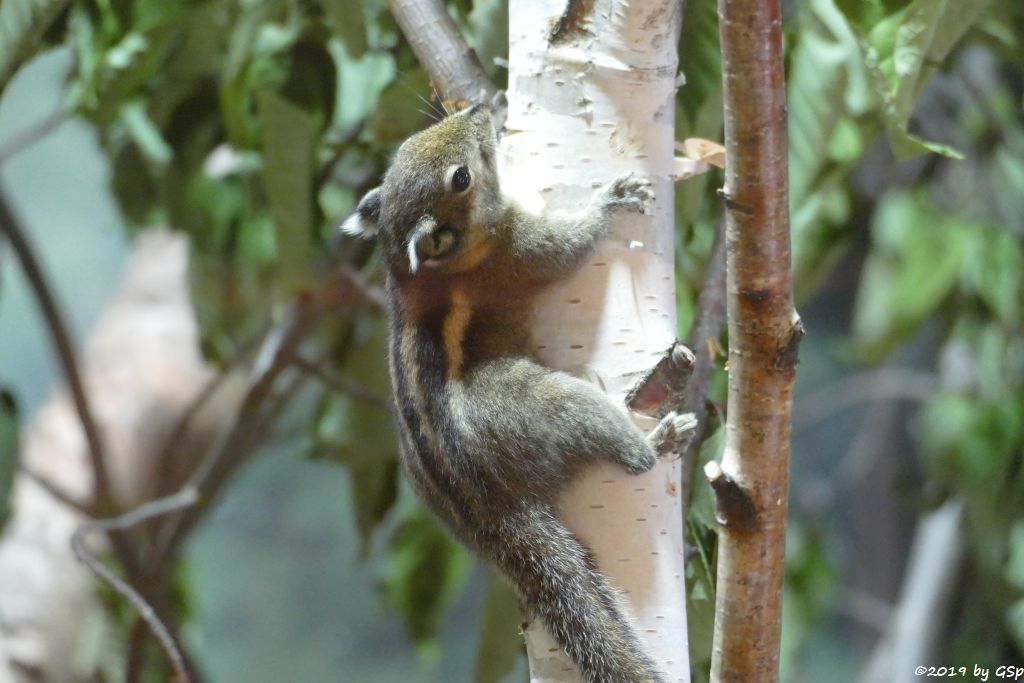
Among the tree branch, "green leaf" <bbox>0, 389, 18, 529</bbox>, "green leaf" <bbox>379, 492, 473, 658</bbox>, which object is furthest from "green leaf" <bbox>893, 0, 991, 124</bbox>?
the tree branch

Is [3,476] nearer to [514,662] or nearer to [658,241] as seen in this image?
[514,662]

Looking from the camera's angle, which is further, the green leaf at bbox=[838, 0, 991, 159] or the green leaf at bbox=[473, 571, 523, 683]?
the green leaf at bbox=[473, 571, 523, 683]

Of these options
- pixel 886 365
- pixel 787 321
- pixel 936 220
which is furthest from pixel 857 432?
pixel 787 321

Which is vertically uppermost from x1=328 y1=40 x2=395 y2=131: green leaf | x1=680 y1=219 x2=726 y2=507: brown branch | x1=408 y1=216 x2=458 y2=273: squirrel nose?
x1=328 y1=40 x2=395 y2=131: green leaf

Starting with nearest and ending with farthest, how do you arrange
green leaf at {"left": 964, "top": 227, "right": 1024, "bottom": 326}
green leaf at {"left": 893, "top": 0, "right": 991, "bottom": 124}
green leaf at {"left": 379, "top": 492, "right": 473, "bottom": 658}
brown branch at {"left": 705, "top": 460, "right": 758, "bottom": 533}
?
1. brown branch at {"left": 705, "top": 460, "right": 758, "bottom": 533}
2. green leaf at {"left": 893, "top": 0, "right": 991, "bottom": 124}
3. green leaf at {"left": 964, "top": 227, "right": 1024, "bottom": 326}
4. green leaf at {"left": 379, "top": 492, "right": 473, "bottom": 658}

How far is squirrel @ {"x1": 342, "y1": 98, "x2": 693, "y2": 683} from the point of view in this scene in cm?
140

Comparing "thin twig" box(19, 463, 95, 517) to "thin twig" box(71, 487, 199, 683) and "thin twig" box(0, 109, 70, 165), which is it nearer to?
"thin twig" box(71, 487, 199, 683)

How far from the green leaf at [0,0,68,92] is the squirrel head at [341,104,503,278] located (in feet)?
1.96

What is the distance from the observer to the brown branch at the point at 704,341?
66.5 inches

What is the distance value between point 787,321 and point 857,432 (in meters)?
4.76

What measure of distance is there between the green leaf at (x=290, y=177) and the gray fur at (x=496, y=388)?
214mm

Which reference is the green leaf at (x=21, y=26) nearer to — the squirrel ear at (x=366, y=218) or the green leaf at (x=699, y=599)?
the squirrel ear at (x=366, y=218)

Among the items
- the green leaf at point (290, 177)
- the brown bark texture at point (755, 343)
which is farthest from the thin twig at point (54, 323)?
the brown bark texture at point (755, 343)

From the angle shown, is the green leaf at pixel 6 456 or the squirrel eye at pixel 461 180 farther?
the green leaf at pixel 6 456
